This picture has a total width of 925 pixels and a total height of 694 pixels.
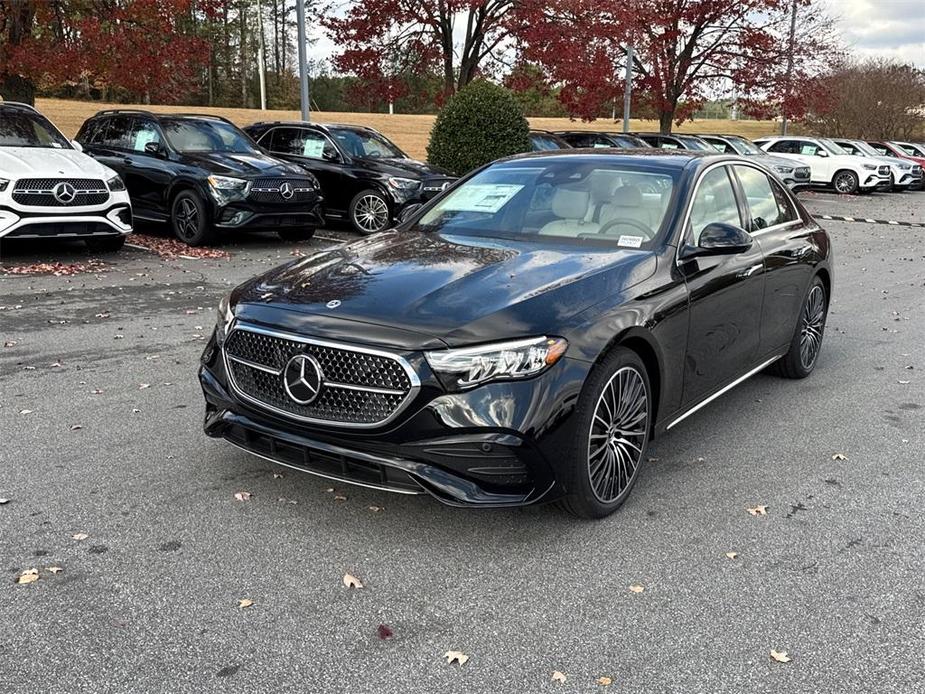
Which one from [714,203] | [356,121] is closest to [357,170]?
[714,203]

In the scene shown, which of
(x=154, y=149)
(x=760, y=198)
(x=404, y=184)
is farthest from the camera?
(x=404, y=184)

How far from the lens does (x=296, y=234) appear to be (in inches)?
515

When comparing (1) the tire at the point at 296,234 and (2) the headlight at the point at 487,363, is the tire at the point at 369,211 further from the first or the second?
(2) the headlight at the point at 487,363

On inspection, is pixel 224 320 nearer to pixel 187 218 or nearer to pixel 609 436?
pixel 609 436

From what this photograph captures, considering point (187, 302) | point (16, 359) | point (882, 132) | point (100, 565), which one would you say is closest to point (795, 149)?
point (882, 132)

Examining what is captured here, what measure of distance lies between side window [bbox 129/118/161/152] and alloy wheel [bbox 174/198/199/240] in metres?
1.13

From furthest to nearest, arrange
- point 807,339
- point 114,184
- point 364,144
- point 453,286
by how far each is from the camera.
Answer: point 364,144 < point 114,184 < point 807,339 < point 453,286

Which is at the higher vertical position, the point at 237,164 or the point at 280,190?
the point at 237,164

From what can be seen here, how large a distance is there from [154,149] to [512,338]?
1029 centimetres

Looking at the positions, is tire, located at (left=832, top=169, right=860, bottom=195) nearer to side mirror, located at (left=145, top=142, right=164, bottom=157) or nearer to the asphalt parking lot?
side mirror, located at (left=145, top=142, right=164, bottom=157)

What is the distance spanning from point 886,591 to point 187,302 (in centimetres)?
676

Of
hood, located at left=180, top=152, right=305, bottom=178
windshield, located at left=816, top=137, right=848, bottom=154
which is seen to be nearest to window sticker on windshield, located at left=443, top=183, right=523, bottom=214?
hood, located at left=180, top=152, right=305, bottom=178

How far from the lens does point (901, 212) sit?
22094mm

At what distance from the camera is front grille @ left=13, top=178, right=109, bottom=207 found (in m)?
9.44
